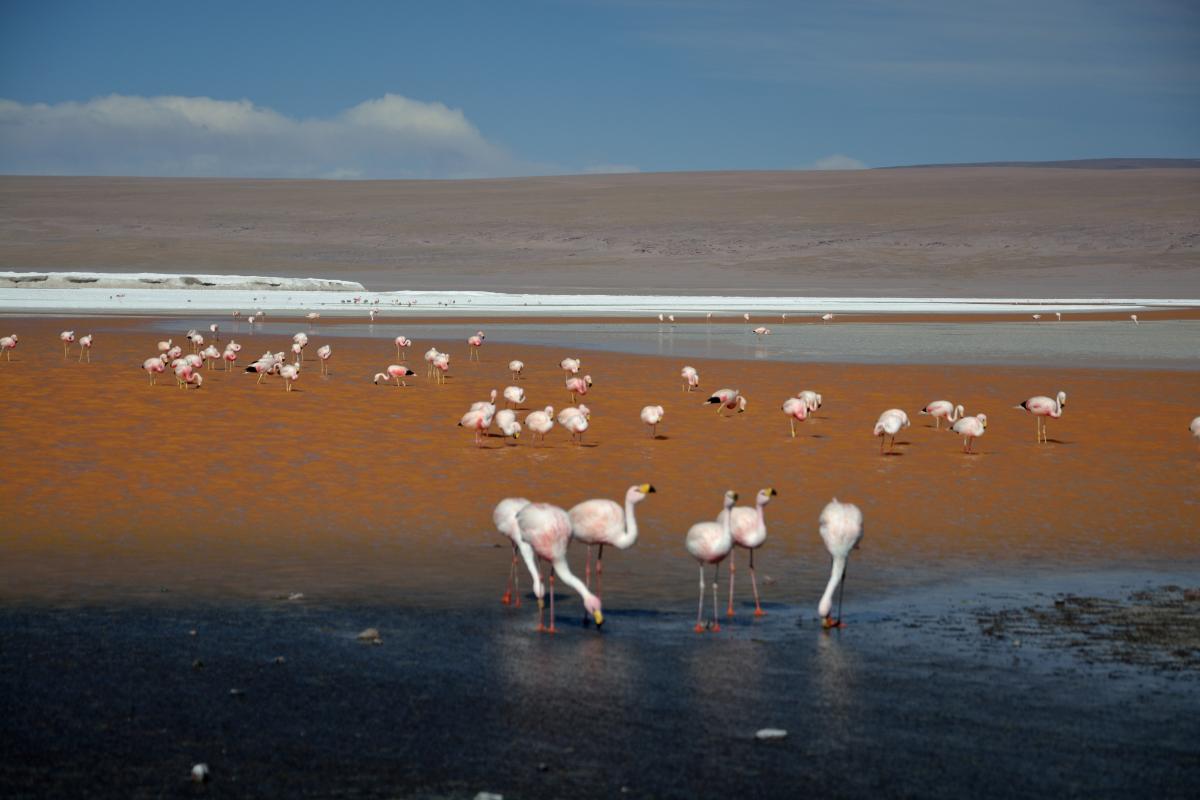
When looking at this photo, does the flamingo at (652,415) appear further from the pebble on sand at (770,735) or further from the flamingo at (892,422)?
the pebble on sand at (770,735)

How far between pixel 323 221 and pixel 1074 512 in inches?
4584

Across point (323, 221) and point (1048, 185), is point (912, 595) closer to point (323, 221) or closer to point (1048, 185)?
point (323, 221)

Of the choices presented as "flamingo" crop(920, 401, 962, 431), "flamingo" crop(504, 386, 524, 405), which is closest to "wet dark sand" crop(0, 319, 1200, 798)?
"flamingo" crop(920, 401, 962, 431)

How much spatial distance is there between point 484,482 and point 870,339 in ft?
84.9

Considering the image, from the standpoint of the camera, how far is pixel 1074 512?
48.4 feet

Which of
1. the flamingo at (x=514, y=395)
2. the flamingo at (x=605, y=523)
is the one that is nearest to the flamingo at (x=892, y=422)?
the flamingo at (x=514, y=395)

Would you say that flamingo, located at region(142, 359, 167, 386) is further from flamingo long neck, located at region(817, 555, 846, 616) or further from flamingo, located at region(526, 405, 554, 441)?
flamingo long neck, located at region(817, 555, 846, 616)

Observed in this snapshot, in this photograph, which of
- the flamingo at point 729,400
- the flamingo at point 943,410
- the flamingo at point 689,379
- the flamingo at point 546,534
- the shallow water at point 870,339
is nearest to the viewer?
the flamingo at point 546,534

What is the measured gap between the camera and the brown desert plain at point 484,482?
39.9 ft

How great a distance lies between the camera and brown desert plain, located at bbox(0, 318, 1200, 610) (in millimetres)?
12164

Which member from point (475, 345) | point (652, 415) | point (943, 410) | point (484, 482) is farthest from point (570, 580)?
point (475, 345)

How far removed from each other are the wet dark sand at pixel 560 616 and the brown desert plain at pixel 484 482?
6 cm

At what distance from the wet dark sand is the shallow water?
12335 mm

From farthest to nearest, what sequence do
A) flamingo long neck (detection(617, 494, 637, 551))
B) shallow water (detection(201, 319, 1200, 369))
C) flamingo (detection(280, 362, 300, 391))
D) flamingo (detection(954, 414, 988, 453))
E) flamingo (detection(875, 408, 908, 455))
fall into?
shallow water (detection(201, 319, 1200, 369)) → flamingo (detection(280, 362, 300, 391)) → flamingo (detection(954, 414, 988, 453)) → flamingo (detection(875, 408, 908, 455)) → flamingo long neck (detection(617, 494, 637, 551))
